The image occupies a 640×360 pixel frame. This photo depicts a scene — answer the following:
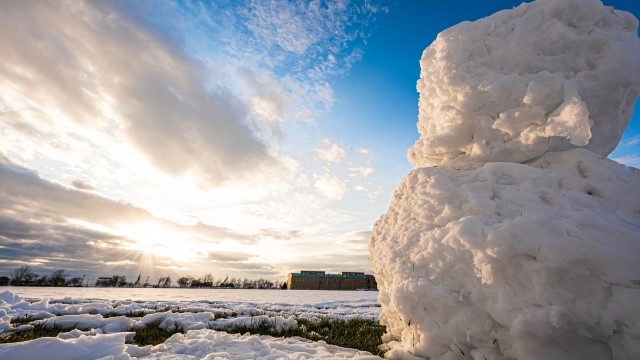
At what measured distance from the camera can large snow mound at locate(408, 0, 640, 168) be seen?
3342mm

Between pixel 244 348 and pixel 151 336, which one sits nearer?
pixel 244 348

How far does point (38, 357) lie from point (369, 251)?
3499mm

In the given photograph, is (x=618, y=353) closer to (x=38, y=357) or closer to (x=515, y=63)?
(x=515, y=63)

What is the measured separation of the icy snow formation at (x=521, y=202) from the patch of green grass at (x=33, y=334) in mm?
4471

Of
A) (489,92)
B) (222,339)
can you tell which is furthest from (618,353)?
(222,339)

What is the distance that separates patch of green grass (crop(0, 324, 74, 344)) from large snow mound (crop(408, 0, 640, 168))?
5.65 meters

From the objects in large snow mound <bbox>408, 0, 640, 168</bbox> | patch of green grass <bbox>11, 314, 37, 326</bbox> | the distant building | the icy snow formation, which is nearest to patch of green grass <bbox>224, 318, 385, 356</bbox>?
the icy snow formation

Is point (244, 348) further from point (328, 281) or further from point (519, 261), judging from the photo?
point (328, 281)

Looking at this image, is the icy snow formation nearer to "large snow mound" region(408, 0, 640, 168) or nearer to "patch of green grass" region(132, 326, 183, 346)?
"large snow mound" region(408, 0, 640, 168)

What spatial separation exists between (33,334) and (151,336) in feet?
4.76

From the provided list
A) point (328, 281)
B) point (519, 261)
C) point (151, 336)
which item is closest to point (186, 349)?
point (151, 336)

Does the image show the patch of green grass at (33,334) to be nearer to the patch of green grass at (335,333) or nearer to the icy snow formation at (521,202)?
the patch of green grass at (335,333)

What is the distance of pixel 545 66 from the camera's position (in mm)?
3586

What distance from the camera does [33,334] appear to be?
4199 millimetres
